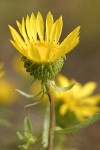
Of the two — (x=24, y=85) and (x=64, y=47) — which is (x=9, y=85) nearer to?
(x=24, y=85)

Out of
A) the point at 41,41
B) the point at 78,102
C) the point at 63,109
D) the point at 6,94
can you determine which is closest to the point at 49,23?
the point at 41,41

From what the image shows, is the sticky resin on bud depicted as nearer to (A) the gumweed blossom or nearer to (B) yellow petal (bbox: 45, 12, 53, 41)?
(A) the gumweed blossom

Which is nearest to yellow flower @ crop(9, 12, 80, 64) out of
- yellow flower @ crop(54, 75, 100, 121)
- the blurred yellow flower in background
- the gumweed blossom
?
the gumweed blossom

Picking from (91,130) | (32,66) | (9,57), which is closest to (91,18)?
A: (9,57)

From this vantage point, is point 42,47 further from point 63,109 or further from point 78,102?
point 78,102

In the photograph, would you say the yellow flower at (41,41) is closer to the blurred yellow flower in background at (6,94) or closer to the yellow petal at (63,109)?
the yellow petal at (63,109)

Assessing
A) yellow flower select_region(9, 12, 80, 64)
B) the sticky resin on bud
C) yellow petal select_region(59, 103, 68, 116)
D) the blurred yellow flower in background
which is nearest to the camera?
yellow flower select_region(9, 12, 80, 64)

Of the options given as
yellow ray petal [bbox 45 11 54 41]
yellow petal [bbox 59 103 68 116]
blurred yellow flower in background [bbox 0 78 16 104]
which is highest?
blurred yellow flower in background [bbox 0 78 16 104]
